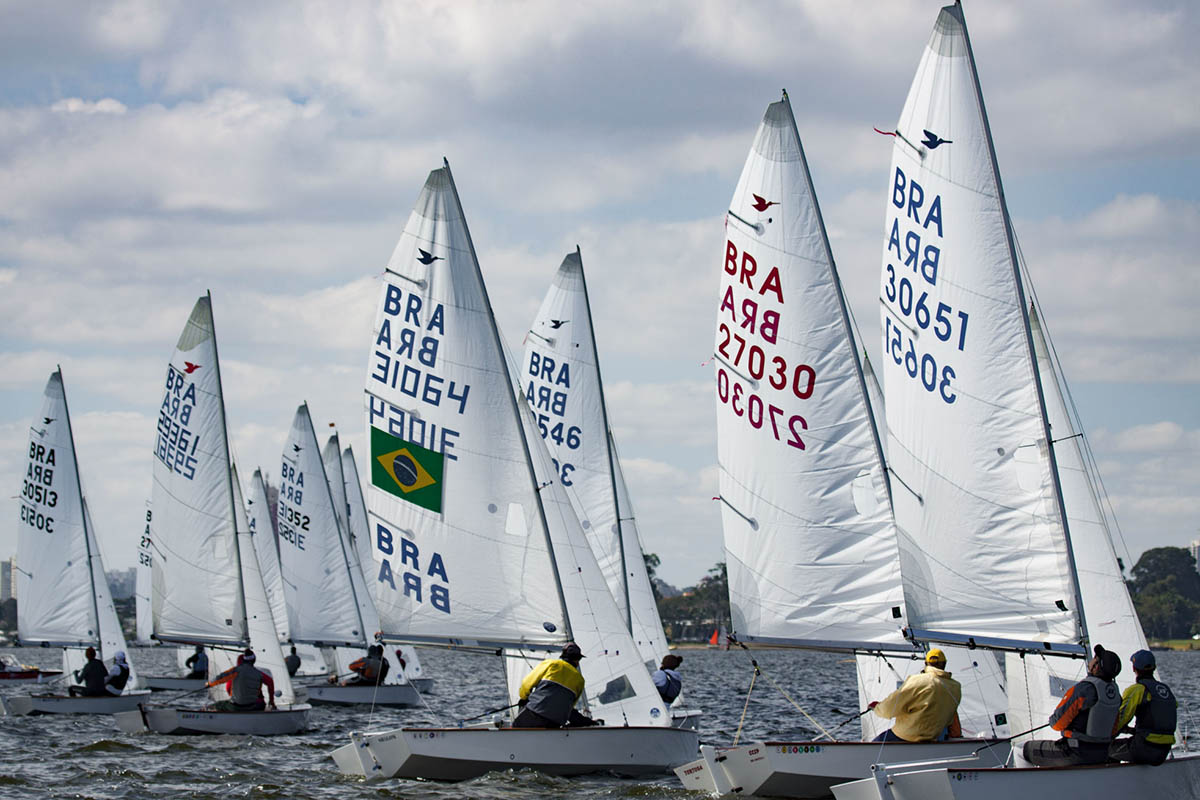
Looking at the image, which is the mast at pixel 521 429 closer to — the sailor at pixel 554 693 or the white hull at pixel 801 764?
the sailor at pixel 554 693

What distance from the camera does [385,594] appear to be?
1841 cm

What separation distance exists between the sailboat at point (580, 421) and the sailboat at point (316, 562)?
12923 mm

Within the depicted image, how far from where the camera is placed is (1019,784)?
11773 millimetres

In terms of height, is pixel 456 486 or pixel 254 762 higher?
pixel 456 486

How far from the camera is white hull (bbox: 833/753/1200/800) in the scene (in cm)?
1164

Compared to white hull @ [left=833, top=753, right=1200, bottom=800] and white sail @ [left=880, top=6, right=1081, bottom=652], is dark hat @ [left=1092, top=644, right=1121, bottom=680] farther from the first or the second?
white sail @ [left=880, top=6, right=1081, bottom=652]

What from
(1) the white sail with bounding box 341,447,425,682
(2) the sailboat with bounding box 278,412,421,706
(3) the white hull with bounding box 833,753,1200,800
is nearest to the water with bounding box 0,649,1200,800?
(1) the white sail with bounding box 341,447,425,682

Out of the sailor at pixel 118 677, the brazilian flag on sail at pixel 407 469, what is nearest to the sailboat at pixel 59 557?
the sailor at pixel 118 677

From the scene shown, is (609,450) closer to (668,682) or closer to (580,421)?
(580,421)

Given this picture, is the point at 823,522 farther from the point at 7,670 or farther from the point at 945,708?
the point at 7,670

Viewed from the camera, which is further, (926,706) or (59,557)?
(59,557)

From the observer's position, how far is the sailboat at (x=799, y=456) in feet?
53.7

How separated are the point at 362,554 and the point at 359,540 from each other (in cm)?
46

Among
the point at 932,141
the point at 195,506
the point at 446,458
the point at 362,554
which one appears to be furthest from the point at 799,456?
the point at 362,554
